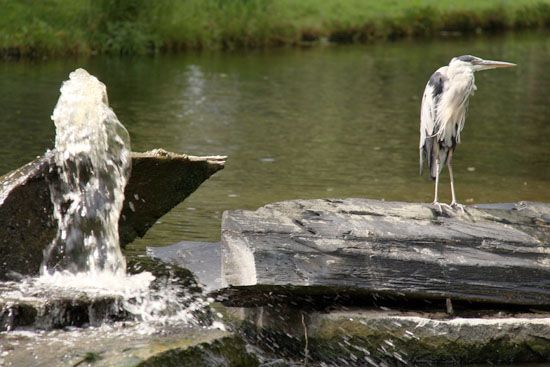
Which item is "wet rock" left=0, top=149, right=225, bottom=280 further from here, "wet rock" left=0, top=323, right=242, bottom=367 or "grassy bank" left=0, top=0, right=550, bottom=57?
"grassy bank" left=0, top=0, right=550, bottom=57

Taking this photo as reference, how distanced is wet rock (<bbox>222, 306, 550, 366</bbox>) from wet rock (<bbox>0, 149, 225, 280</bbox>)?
100 centimetres

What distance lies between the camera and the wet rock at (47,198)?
22.0 ft

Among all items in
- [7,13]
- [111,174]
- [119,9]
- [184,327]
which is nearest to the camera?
[184,327]

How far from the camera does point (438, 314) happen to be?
688cm

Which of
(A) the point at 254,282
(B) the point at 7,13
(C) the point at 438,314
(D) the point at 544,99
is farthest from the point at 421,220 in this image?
(B) the point at 7,13

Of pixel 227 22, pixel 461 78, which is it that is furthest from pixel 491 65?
pixel 227 22

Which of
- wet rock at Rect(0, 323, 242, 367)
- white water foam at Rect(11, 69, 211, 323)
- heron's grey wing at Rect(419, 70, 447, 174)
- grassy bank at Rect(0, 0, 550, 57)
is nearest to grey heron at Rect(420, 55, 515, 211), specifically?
heron's grey wing at Rect(419, 70, 447, 174)

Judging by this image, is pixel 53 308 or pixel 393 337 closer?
pixel 53 308

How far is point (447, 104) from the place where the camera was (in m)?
8.51

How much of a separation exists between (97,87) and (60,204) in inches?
32.9

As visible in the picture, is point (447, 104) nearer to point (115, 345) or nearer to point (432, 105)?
point (432, 105)

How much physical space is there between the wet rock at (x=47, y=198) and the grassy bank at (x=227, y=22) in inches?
628

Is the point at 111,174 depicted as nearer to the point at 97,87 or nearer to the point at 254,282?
the point at 97,87

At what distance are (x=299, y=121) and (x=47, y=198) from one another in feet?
32.7
